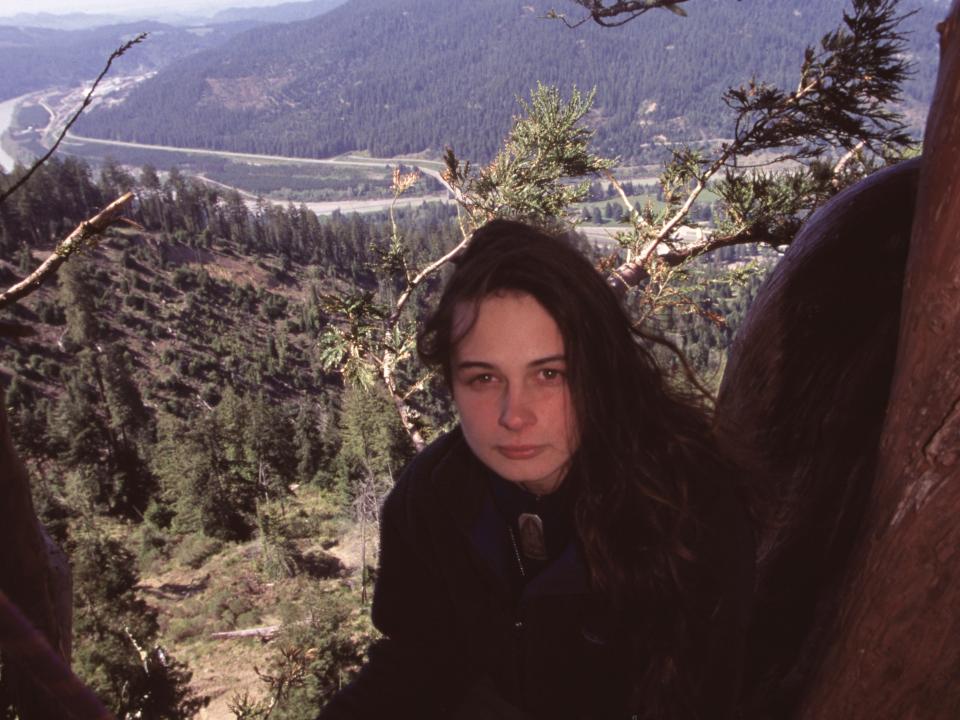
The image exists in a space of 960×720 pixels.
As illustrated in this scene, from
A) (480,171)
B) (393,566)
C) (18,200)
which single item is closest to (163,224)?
(18,200)

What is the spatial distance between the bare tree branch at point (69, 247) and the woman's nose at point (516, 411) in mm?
1422

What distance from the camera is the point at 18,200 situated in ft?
237

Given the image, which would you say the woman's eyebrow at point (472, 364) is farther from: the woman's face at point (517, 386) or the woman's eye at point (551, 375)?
the woman's eye at point (551, 375)

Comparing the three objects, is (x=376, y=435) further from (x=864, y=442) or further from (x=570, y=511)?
(x=864, y=442)

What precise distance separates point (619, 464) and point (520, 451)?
0.29 meters

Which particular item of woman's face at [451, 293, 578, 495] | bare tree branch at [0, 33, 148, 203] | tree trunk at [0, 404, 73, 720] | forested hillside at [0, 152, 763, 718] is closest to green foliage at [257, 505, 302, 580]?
forested hillside at [0, 152, 763, 718]

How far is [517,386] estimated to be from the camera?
172 cm

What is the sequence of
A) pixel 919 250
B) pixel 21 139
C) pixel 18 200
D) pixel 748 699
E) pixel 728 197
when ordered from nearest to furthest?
pixel 919 250
pixel 748 699
pixel 728 197
pixel 18 200
pixel 21 139

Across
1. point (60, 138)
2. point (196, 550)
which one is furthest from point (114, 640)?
point (196, 550)

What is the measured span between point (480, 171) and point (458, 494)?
7.18m

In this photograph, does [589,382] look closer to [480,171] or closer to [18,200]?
[480,171]

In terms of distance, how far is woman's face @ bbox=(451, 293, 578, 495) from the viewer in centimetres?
171

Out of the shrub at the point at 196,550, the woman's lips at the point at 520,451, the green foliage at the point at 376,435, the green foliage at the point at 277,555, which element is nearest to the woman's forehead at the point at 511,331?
the woman's lips at the point at 520,451

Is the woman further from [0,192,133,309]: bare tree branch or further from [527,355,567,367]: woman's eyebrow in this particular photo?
[0,192,133,309]: bare tree branch
